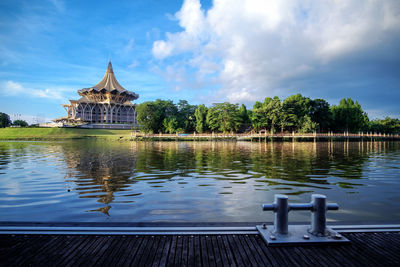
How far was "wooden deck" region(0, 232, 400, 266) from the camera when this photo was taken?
311cm

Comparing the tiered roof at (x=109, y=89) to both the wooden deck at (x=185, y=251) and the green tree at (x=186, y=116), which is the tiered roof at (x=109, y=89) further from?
the wooden deck at (x=185, y=251)

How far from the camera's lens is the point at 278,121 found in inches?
2438

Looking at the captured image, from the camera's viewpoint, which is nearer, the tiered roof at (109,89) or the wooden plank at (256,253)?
the wooden plank at (256,253)

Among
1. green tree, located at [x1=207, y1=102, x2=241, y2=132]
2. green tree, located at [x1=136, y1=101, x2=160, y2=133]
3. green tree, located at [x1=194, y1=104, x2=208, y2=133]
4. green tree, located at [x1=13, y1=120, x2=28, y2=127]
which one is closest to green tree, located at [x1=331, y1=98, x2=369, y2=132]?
green tree, located at [x1=207, y1=102, x2=241, y2=132]

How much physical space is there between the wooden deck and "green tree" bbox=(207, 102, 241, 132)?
201ft

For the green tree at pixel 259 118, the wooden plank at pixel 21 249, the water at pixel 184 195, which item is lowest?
the water at pixel 184 195

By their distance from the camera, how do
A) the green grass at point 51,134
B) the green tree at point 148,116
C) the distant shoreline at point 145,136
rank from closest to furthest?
the distant shoreline at point 145,136
the green grass at point 51,134
the green tree at point 148,116

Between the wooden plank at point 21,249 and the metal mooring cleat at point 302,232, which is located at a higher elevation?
the metal mooring cleat at point 302,232

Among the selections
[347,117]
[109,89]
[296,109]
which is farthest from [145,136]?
[347,117]

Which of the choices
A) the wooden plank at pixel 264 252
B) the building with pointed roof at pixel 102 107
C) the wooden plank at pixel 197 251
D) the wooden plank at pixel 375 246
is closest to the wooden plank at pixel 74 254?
the wooden plank at pixel 197 251

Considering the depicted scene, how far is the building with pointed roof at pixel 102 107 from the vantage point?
304 feet

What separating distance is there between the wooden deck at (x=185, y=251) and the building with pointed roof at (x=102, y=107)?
9309 cm

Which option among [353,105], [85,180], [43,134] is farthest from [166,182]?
[353,105]


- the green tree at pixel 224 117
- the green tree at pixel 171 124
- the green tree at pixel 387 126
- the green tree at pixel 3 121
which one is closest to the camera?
the green tree at pixel 224 117
